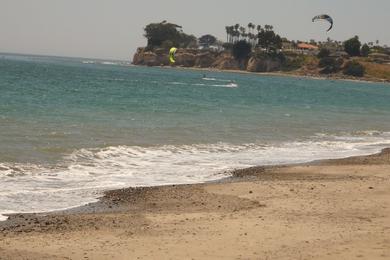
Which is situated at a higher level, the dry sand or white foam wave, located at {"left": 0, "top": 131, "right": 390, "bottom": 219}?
the dry sand

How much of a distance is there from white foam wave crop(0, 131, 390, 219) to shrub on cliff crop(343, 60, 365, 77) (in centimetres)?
14929

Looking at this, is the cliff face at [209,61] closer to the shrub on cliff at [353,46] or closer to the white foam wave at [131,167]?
the shrub on cliff at [353,46]

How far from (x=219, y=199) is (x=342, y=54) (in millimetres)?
174905

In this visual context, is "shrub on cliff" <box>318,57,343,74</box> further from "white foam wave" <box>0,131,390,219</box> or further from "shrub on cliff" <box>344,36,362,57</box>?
"white foam wave" <box>0,131,390,219</box>

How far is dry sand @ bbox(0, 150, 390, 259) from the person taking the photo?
29.6 feet

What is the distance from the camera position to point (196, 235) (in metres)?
9.92

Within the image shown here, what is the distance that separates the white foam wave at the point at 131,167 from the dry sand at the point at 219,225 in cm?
90

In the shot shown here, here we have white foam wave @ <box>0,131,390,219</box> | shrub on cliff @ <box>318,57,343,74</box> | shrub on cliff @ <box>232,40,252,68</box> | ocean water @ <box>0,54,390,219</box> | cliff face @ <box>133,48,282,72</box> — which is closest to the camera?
white foam wave @ <box>0,131,390,219</box>

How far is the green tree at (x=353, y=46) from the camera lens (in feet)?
595

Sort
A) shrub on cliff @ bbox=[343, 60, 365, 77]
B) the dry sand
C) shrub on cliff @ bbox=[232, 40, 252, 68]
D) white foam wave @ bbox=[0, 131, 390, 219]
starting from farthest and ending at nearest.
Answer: shrub on cliff @ bbox=[232, 40, 252, 68]
shrub on cliff @ bbox=[343, 60, 365, 77]
white foam wave @ bbox=[0, 131, 390, 219]
the dry sand

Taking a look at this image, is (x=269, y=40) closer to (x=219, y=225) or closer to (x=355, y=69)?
(x=355, y=69)

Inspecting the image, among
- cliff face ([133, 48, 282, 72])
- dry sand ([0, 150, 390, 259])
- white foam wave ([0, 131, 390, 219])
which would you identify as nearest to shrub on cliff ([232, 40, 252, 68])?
cliff face ([133, 48, 282, 72])

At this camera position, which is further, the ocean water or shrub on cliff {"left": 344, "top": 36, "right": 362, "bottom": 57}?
shrub on cliff {"left": 344, "top": 36, "right": 362, "bottom": 57}

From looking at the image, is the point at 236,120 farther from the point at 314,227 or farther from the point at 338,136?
the point at 314,227
